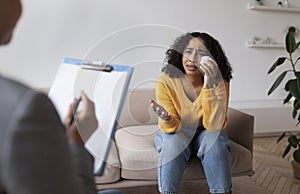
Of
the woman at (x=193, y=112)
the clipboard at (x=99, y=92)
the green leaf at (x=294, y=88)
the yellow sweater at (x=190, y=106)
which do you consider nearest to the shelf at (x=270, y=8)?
the green leaf at (x=294, y=88)

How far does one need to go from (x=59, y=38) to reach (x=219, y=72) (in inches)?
64.0

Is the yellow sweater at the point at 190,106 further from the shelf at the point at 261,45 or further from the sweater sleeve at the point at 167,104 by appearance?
the shelf at the point at 261,45

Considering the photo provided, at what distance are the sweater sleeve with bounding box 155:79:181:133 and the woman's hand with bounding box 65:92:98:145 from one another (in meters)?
1.00

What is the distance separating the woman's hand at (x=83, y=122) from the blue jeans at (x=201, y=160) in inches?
38.8

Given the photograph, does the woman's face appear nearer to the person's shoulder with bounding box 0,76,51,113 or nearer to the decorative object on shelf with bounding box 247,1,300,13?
the person's shoulder with bounding box 0,76,51,113

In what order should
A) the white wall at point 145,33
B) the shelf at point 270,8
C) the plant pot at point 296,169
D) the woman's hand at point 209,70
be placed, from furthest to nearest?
the shelf at point 270,8
the white wall at point 145,33
the plant pot at point 296,169
the woman's hand at point 209,70

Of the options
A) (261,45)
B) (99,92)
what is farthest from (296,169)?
(99,92)

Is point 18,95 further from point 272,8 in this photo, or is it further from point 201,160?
point 272,8

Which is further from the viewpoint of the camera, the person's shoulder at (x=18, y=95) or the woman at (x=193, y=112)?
the woman at (x=193, y=112)

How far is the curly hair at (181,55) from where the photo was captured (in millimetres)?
1714

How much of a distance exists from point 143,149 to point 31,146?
1342mm

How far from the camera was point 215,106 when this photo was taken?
162cm

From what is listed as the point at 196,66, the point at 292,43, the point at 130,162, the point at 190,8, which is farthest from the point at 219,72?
the point at 190,8

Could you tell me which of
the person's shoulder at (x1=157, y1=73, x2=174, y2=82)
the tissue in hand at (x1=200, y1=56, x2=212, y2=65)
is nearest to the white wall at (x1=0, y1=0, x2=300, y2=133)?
the person's shoulder at (x1=157, y1=73, x2=174, y2=82)
